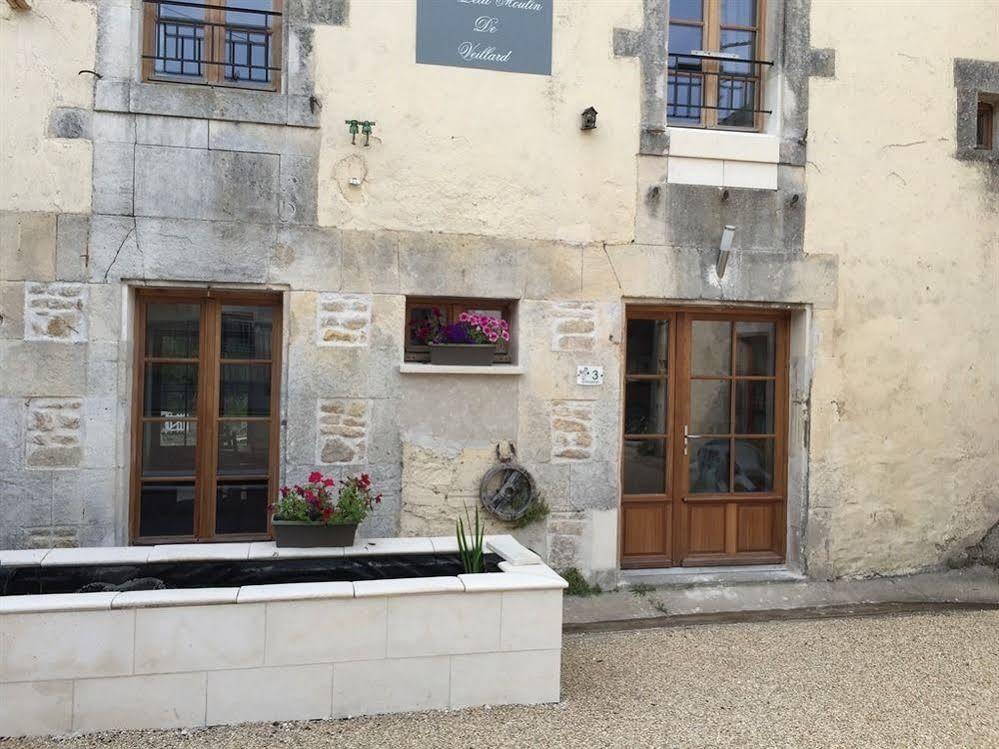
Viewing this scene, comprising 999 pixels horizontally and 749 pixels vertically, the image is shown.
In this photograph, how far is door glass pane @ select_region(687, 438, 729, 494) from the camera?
5434mm

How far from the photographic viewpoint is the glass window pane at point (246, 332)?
4.90m

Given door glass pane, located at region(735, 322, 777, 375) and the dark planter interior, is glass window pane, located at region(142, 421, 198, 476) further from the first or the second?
door glass pane, located at region(735, 322, 777, 375)

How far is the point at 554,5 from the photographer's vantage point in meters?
5.02

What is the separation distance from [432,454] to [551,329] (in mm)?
1027

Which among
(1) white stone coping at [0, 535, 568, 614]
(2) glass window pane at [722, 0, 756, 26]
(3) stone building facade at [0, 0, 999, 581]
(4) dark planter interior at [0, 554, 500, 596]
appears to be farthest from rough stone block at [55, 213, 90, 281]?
(2) glass window pane at [722, 0, 756, 26]

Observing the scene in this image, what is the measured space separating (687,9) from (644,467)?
2.93 meters

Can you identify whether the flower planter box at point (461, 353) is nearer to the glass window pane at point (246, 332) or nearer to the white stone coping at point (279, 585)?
the glass window pane at point (246, 332)

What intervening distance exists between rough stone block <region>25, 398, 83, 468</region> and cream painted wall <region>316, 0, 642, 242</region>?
5.70 feet

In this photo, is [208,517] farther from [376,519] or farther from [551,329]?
[551,329]

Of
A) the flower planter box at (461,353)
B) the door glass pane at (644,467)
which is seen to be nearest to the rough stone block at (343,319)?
the flower planter box at (461,353)

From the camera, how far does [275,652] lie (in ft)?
10.3

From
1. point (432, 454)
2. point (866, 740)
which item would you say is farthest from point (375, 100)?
point (866, 740)

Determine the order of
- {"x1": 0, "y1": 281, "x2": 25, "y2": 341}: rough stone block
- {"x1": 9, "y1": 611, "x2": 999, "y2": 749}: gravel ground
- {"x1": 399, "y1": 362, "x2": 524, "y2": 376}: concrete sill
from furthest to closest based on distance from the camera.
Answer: {"x1": 399, "y1": 362, "x2": 524, "y2": 376}: concrete sill
{"x1": 0, "y1": 281, "x2": 25, "y2": 341}: rough stone block
{"x1": 9, "y1": 611, "x2": 999, "y2": 749}: gravel ground

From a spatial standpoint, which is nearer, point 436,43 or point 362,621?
point 362,621
